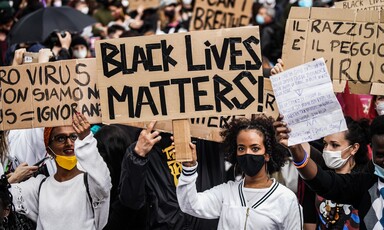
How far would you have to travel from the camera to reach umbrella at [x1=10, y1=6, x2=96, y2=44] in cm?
1134

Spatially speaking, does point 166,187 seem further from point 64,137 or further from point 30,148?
point 30,148

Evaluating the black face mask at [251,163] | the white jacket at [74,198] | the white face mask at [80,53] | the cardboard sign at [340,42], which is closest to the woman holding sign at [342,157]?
the cardboard sign at [340,42]

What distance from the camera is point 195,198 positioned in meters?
6.66

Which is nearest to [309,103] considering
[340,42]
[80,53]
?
[340,42]

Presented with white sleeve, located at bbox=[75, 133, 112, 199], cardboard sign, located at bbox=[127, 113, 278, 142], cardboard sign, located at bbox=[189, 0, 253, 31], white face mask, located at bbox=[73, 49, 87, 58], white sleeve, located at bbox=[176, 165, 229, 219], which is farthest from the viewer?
white face mask, located at bbox=[73, 49, 87, 58]

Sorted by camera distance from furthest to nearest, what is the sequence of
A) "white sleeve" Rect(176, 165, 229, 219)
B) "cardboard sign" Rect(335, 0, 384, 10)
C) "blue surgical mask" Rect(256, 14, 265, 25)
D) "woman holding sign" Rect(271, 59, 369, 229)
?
"blue surgical mask" Rect(256, 14, 265, 25)
"cardboard sign" Rect(335, 0, 384, 10)
"woman holding sign" Rect(271, 59, 369, 229)
"white sleeve" Rect(176, 165, 229, 219)

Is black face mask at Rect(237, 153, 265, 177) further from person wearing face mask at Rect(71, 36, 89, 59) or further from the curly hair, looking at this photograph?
person wearing face mask at Rect(71, 36, 89, 59)

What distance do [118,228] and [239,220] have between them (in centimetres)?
117

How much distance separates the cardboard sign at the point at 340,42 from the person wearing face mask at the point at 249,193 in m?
0.67

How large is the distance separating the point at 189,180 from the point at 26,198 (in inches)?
43.1

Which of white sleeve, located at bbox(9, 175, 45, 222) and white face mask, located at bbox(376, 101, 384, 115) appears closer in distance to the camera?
white sleeve, located at bbox(9, 175, 45, 222)

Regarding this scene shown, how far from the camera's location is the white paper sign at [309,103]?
594 cm

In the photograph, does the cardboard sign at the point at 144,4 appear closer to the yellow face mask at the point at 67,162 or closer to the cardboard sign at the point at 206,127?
the cardboard sign at the point at 206,127

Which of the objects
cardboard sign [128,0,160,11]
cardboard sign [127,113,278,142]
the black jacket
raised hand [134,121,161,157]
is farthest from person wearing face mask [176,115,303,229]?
cardboard sign [128,0,160,11]
